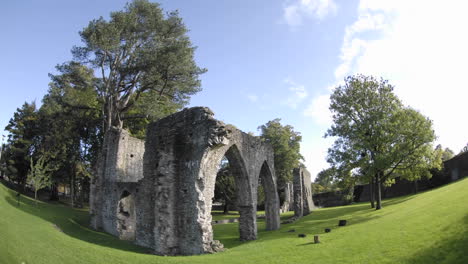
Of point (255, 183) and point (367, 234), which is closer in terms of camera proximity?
point (367, 234)

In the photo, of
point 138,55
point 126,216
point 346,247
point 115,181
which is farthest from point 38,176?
point 346,247

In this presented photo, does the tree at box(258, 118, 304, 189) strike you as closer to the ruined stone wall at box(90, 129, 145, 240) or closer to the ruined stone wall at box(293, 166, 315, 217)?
the ruined stone wall at box(293, 166, 315, 217)

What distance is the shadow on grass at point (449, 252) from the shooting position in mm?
7601

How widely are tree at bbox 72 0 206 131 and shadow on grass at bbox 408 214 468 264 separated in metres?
19.5

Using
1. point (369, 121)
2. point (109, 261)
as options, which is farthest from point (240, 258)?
point (369, 121)

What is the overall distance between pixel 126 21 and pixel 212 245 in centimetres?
1830

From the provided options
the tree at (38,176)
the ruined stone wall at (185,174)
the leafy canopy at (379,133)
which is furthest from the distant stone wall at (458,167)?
the tree at (38,176)

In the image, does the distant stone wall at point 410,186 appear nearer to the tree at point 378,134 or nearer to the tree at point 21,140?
the tree at point 378,134

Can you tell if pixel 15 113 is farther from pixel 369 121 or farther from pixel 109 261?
pixel 369 121

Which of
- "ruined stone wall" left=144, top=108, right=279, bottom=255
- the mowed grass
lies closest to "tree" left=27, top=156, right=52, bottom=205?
the mowed grass

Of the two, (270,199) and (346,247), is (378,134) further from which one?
(346,247)

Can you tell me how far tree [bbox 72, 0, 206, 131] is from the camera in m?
22.9

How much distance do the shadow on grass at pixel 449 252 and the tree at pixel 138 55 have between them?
19535mm

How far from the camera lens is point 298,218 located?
979 inches
